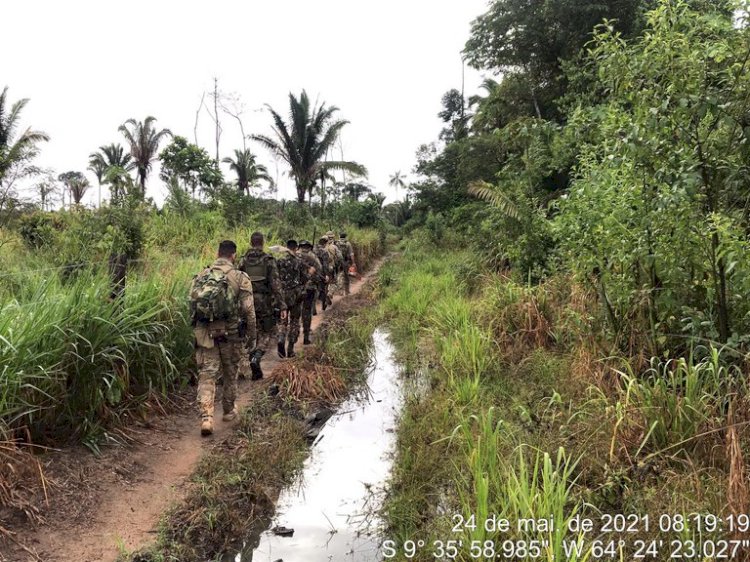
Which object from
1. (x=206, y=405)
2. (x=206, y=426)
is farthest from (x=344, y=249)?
(x=206, y=426)

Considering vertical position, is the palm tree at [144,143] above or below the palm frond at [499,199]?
above

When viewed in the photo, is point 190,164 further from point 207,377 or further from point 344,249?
point 207,377

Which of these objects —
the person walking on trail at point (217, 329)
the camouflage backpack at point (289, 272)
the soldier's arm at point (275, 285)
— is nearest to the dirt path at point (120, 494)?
the person walking on trail at point (217, 329)

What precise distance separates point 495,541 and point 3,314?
3.70m

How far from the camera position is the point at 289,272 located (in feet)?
23.5

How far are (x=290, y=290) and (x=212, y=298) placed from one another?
2.70 m

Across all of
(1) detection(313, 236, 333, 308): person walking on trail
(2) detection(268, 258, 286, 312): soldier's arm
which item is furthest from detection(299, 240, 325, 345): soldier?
(1) detection(313, 236, 333, 308): person walking on trail

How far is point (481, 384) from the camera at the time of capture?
4.88 meters

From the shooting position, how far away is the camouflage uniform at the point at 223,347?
A: 450 centimetres

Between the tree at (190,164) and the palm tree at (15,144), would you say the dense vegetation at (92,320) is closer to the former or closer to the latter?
the palm tree at (15,144)

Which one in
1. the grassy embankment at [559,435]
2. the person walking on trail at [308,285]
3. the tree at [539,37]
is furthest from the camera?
the tree at [539,37]

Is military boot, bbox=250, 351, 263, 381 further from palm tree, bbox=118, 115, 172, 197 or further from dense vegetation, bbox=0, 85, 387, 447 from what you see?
palm tree, bbox=118, 115, 172, 197

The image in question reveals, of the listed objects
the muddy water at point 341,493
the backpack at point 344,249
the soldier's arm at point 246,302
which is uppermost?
the backpack at point 344,249

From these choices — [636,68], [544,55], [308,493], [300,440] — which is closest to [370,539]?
[308,493]
